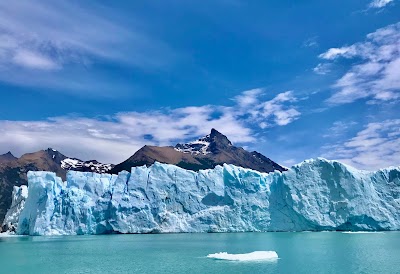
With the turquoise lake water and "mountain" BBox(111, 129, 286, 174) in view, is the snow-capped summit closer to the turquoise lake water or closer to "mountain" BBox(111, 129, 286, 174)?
"mountain" BBox(111, 129, 286, 174)

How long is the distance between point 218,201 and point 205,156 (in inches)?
2750

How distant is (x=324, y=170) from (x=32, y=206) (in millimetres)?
29551

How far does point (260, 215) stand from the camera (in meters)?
43.4

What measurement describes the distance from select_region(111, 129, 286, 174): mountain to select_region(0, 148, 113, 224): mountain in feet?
41.4

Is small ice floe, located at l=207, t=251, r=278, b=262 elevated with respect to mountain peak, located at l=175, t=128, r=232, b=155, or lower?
lower

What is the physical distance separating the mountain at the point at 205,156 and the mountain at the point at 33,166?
12610 millimetres

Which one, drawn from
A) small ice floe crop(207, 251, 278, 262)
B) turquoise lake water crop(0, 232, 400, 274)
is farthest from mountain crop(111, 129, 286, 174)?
small ice floe crop(207, 251, 278, 262)

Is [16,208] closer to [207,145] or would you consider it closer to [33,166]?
[33,166]

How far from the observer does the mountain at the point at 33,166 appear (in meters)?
90.9

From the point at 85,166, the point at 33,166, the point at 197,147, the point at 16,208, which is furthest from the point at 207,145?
the point at 16,208

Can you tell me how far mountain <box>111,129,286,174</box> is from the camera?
9581cm

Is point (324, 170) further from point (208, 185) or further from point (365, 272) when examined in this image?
point (365, 272)

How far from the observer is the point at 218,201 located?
146ft

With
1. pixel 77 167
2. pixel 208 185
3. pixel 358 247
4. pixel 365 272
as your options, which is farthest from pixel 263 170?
pixel 365 272
